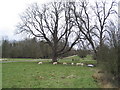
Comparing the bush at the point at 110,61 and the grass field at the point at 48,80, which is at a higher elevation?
the bush at the point at 110,61

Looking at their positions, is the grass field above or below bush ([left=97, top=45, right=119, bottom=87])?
below

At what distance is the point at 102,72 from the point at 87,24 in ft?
65.7

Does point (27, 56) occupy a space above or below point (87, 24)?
below

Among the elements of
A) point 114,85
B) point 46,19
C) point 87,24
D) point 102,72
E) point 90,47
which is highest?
point 46,19

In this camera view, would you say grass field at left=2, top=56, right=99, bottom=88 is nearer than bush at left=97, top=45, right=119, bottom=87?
No

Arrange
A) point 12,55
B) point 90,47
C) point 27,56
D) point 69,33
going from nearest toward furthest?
1. point 90,47
2. point 69,33
3. point 12,55
4. point 27,56

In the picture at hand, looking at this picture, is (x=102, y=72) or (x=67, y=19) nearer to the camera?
(x=102, y=72)

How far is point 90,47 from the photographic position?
87.0 feet

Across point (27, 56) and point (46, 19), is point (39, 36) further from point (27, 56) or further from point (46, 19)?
point (27, 56)

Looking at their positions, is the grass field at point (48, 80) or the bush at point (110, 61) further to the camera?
the grass field at point (48, 80)

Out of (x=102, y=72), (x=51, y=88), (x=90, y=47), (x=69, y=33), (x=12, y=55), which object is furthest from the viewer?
(x=12, y=55)

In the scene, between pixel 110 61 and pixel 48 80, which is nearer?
pixel 110 61

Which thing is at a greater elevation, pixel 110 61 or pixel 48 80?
pixel 110 61

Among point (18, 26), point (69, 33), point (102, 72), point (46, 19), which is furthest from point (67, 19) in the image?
point (102, 72)
